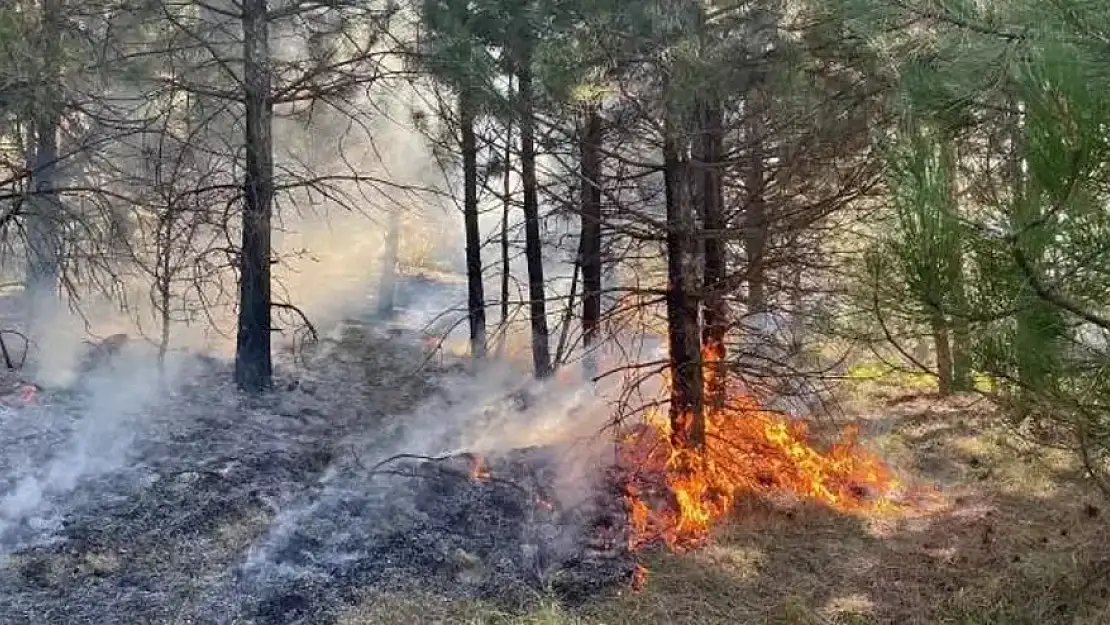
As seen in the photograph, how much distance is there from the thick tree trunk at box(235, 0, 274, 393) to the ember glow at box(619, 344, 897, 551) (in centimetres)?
522

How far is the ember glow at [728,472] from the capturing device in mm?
7762

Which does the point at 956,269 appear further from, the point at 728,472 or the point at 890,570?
the point at 728,472

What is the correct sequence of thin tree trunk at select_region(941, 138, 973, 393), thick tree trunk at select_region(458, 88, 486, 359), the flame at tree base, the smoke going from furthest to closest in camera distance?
1. thick tree trunk at select_region(458, 88, 486, 359)
2. the flame at tree base
3. the smoke
4. thin tree trunk at select_region(941, 138, 973, 393)

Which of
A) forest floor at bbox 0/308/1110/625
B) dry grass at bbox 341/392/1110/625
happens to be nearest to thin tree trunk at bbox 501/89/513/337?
forest floor at bbox 0/308/1110/625

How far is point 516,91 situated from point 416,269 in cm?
2399

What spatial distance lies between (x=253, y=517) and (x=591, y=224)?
5.95m

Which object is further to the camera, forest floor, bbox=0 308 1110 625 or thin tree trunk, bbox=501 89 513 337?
thin tree trunk, bbox=501 89 513 337

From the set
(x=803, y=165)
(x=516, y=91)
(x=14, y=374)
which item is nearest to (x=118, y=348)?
(x=14, y=374)

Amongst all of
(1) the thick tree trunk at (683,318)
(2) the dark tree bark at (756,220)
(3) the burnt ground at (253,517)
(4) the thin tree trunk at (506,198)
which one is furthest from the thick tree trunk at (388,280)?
(1) the thick tree trunk at (683,318)

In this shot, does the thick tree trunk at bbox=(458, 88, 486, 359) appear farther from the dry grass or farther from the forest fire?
the dry grass

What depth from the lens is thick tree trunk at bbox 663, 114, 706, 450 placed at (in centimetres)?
777

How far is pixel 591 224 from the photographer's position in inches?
453

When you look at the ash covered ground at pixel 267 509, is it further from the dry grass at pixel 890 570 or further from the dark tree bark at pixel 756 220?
the dark tree bark at pixel 756 220

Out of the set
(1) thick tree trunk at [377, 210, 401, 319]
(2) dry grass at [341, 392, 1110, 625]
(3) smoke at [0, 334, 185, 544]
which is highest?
(1) thick tree trunk at [377, 210, 401, 319]
